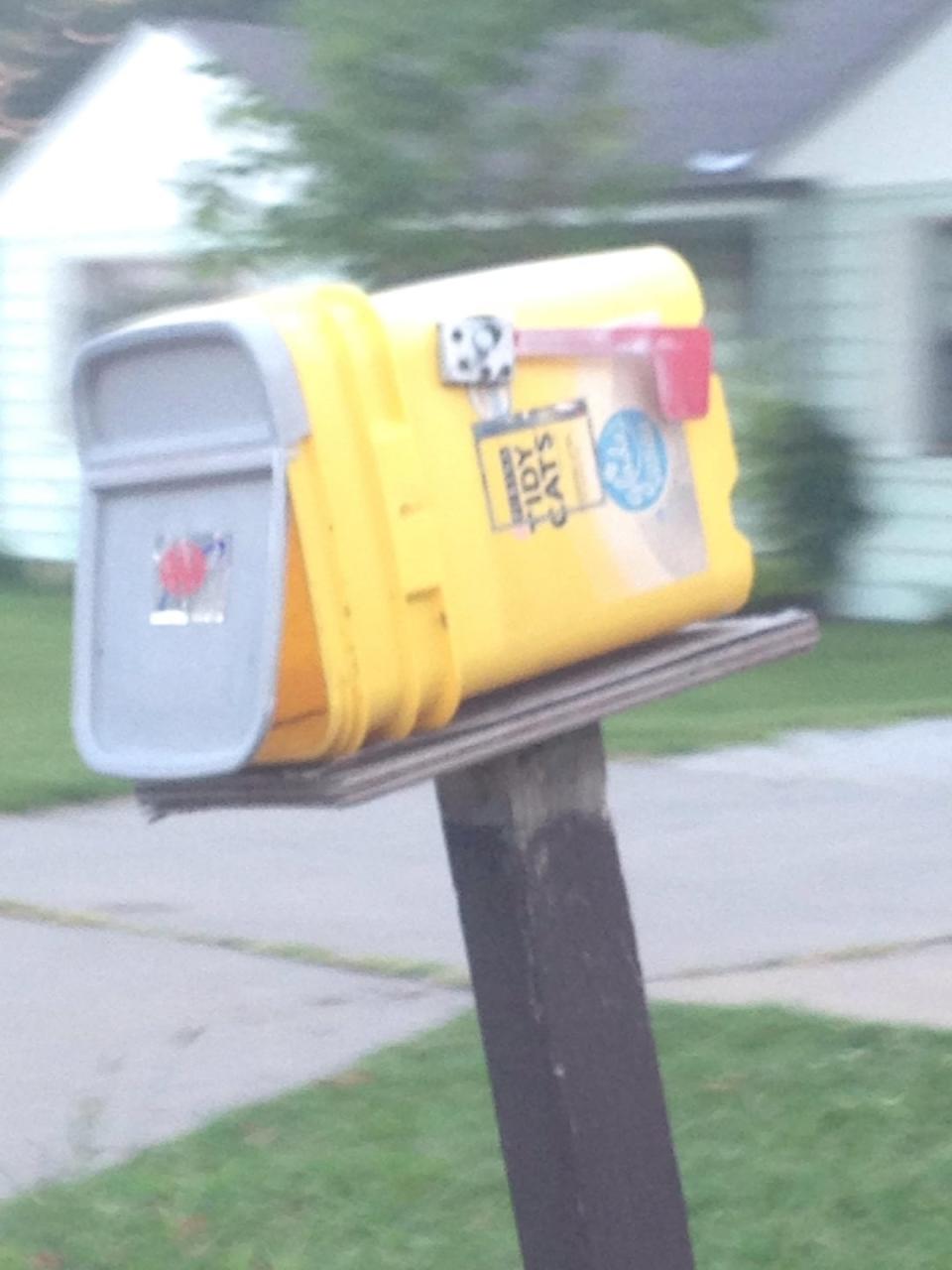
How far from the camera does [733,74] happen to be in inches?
562

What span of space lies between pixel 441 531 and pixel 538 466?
0.70ft

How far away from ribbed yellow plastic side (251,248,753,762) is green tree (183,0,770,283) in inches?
304

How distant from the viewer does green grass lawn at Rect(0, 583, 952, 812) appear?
922cm

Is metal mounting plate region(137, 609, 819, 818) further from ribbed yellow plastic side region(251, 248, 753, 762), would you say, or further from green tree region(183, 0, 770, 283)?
green tree region(183, 0, 770, 283)

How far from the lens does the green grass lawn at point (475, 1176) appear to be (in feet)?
14.2

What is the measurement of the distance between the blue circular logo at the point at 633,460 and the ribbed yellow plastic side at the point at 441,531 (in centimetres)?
2

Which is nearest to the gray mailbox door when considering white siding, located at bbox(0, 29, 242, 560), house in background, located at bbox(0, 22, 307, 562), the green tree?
the green tree

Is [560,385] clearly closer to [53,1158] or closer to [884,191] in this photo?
[53,1158]

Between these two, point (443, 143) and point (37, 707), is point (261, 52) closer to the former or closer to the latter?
point (443, 143)

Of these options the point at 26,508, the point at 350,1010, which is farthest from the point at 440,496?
the point at 26,508

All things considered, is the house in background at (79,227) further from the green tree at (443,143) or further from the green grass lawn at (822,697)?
the green grass lawn at (822,697)

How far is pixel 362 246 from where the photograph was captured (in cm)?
1105

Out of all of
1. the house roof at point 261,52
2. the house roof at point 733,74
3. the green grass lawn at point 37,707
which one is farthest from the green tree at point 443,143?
the green grass lawn at point 37,707

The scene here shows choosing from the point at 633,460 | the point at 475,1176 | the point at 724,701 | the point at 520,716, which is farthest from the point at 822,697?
the point at 520,716
